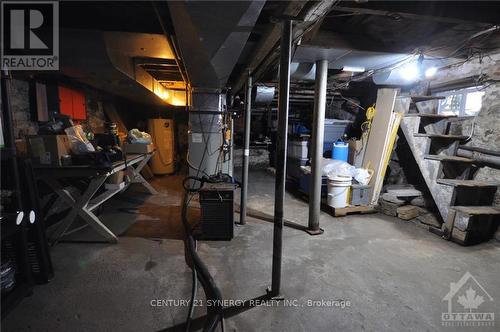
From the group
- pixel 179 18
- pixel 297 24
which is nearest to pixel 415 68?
pixel 297 24

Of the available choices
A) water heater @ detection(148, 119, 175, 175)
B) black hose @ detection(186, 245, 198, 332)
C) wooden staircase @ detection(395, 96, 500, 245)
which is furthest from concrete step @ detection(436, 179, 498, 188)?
water heater @ detection(148, 119, 175, 175)

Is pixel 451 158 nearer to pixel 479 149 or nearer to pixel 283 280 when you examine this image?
pixel 479 149

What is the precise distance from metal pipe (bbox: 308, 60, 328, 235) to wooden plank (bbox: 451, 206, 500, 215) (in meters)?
1.52

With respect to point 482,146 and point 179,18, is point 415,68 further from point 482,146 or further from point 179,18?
point 179,18

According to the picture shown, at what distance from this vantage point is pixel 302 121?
7.43 m

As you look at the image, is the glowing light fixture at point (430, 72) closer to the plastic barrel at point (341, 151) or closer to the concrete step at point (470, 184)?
the concrete step at point (470, 184)

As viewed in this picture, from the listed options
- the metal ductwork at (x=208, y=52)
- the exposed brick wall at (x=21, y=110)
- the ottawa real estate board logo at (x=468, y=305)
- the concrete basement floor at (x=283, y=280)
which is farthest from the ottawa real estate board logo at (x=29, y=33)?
the ottawa real estate board logo at (x=468, y=305)

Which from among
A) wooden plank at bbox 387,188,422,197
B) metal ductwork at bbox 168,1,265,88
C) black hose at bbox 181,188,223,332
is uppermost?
metal ductwork at bbox 168,1,265,88

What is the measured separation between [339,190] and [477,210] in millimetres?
1469

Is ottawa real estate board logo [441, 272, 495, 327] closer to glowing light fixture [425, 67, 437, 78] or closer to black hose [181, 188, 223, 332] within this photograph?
black hose [181, 188, 223, 332]

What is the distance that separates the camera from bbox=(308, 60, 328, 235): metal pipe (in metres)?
2.80

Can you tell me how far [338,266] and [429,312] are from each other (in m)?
0.70

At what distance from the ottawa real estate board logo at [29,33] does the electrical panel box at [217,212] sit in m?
1.95

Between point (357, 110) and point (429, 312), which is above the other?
point (357, 110)
